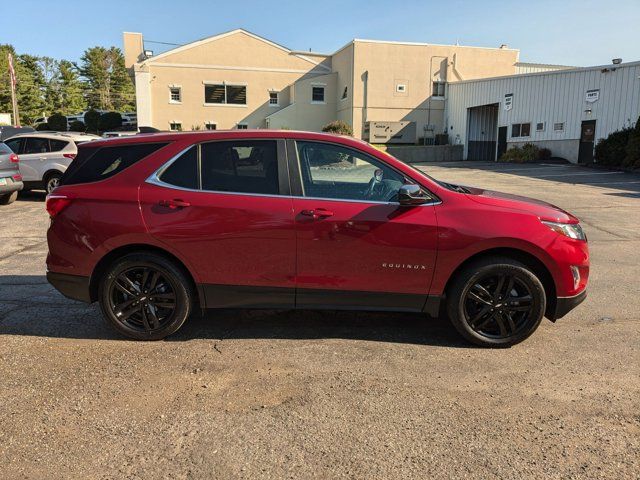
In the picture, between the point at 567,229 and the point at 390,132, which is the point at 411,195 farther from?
the point at 390,132

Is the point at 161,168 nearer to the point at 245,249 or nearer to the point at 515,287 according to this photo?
the point at 245,249

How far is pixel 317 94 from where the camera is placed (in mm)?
39250

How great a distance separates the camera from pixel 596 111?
25797 millimetres

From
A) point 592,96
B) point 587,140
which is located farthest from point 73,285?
point 587,140

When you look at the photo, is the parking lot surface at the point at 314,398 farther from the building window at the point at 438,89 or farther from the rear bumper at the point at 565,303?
the building window at the point at 438,89

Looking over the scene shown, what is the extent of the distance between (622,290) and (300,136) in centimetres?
440

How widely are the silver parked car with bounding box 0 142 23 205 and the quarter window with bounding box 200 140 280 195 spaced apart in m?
10.1

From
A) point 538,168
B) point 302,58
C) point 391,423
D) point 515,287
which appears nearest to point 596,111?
point 538,168

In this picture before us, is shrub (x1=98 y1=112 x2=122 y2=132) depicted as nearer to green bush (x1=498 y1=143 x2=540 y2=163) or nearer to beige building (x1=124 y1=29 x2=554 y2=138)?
beige building (x1=124 y1=29 x2=554 y2=138)

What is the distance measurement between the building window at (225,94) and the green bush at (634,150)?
26.1 meters

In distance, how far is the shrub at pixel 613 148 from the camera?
2348 centimetres

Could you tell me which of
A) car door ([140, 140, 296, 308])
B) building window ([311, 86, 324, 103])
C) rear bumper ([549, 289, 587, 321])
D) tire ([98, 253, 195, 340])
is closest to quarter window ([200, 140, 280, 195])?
car door ([140, 140, 296, 308])

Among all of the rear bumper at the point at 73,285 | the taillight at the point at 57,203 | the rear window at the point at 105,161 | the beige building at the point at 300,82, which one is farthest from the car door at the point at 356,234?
the beige building at the point at 300,82

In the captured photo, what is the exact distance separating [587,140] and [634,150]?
4.62m
